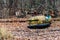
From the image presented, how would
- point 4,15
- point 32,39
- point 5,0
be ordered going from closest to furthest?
point 32,39, point 4,15, point 5,0

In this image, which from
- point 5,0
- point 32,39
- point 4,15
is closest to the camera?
point 32,39

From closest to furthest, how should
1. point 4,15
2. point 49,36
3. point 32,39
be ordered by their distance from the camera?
point 32,39, point 49,36, point 4,15

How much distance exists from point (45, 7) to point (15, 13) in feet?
5.97

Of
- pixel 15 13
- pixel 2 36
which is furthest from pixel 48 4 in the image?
pixel 2 36

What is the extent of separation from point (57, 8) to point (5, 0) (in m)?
3.24

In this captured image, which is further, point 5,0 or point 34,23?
point 5,0

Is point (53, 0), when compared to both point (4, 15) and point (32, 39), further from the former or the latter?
point (32, 39)

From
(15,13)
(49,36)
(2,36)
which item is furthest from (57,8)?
(2,36)

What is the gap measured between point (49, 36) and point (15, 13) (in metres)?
5.99

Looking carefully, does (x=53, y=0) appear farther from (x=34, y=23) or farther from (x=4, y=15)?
(x=34, y=23)

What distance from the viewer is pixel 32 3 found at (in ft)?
46.1

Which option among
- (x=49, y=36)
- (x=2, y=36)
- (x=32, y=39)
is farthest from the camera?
(x=49, y=36)

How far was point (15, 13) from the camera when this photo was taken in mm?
13453

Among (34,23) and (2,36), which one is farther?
(34,23)
